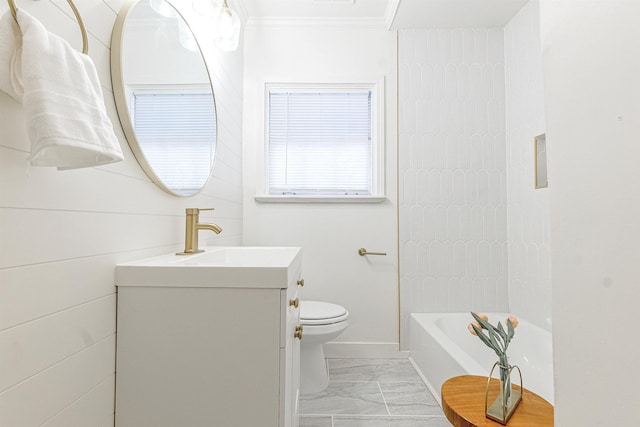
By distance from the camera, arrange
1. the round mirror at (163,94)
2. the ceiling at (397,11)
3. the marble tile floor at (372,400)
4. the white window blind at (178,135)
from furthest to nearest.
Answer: the ceiling at (397,11)
the marble tile floor at (372,400)
the white window blind at (178,135)
the round mirror at (163,94)

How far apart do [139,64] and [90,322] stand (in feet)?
2.59

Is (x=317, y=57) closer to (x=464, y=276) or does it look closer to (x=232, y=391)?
(x=464, y=276)

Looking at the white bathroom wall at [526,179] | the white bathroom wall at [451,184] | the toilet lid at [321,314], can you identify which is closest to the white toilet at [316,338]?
the toilet lid at [321,314]

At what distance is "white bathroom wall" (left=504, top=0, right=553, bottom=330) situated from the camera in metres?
2.20

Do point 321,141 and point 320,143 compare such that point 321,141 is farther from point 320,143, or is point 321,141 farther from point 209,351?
point 209,351

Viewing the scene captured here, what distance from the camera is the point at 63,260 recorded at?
80 cm

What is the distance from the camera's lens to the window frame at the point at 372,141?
8.38 ft

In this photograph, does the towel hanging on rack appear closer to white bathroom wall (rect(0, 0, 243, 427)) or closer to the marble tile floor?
white bathroom wall (rect(0, 0, 243, 427))

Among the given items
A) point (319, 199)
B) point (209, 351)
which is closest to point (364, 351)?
point (319, 199)

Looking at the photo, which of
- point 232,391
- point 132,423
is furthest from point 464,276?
point 132,423

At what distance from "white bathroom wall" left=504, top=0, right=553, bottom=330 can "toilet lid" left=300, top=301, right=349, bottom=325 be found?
49.1 inches

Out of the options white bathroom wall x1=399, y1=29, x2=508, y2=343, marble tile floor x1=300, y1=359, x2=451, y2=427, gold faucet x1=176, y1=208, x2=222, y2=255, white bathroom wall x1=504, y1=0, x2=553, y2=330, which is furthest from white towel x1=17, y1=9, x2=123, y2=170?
white bathroom wall x1=504, y1=0, x2=553, y2=330

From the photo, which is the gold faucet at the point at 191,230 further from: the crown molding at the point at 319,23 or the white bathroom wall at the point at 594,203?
the crown molding at the point at 319,23

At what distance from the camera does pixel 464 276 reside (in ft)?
8.46
